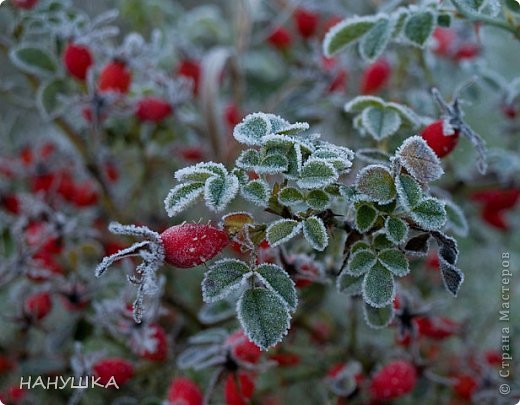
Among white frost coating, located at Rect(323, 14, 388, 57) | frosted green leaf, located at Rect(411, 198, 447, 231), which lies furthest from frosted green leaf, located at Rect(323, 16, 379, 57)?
frosted green leaf, located at Rect(411, 198, 447, 231)

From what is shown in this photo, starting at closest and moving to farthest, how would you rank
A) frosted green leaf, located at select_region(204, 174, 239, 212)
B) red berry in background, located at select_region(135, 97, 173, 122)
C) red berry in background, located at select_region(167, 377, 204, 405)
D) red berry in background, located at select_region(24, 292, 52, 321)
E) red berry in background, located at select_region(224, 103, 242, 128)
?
frosted green leaf, located at select_region(204, 174, 239, 212) < red berry in background, located at select_region(167, 377, 204, 405) < red berry in background, located at select_region(24, 292, 52, 321) < red berry in background, located at select_region(135, 97, 173, 122) < red berry in background, located at select_region(224, 103, 242, 128)

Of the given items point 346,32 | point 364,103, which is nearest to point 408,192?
point 364,103

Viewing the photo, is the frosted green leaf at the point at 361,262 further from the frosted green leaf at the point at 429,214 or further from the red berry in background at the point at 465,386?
the red berry in background at the point at 465,386

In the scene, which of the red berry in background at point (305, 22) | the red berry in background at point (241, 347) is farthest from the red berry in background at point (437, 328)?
the red berry in background at point (305, 22)

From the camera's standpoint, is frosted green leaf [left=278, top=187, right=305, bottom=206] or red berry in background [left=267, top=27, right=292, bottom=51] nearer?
frosted green leaf [left=278, top=187, right=305, bottom=206]

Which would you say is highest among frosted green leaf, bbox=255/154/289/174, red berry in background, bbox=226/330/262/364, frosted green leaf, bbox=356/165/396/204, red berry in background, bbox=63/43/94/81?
frosted green leaf, bbox=255/154/289/174

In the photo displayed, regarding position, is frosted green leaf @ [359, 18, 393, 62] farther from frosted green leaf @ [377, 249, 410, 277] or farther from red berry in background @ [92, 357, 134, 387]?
red berry in background @ [92, 357, 134, 387]

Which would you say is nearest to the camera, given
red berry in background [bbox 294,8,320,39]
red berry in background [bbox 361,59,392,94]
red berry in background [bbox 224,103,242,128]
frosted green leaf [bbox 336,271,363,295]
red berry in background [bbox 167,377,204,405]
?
frosted green leaf [bbox 336,271,363,295]
